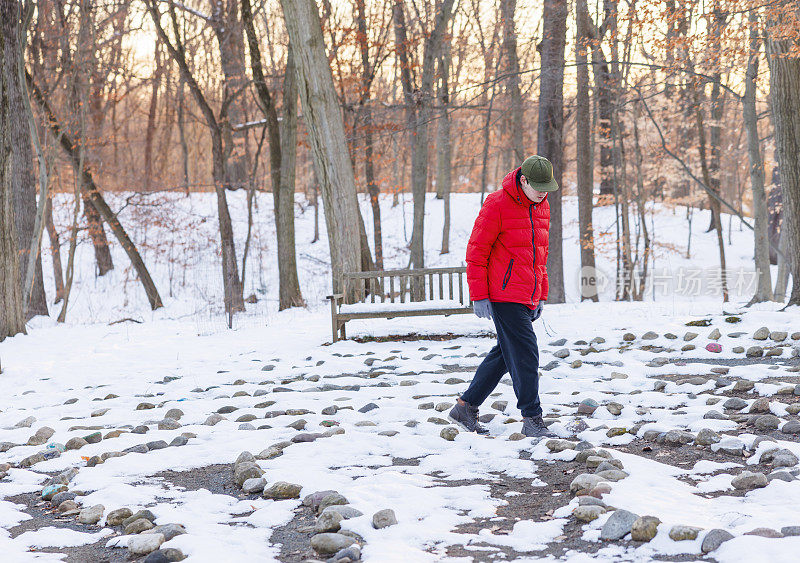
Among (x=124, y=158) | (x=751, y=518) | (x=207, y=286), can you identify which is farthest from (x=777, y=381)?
(x=124, y=158)

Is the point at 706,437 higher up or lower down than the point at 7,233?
lower down

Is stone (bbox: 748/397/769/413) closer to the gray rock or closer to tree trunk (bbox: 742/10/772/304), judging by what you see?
the gray rock

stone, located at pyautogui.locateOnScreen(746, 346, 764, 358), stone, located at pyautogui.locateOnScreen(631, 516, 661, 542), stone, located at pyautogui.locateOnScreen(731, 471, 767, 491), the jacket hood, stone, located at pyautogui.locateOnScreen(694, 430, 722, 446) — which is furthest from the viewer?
stone, located at pyautogui.locateOnScreen(746, 346, 764, 358)

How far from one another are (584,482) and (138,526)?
2130mm

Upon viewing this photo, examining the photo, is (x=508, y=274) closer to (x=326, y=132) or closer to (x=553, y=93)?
(x=326, y=132)

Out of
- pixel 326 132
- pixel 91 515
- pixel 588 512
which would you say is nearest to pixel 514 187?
pixel 588 512

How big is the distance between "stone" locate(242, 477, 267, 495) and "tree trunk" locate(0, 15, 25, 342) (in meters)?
7.27

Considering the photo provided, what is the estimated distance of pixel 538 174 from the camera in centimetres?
432

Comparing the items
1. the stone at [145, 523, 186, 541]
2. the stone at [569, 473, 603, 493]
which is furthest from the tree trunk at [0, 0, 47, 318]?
the stone at [569, 473, 603, 493]

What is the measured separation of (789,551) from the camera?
2420 mm

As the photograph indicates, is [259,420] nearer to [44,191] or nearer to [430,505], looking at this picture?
[430,505]

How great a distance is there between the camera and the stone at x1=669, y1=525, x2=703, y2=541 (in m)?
2.66

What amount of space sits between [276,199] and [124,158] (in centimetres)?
1765

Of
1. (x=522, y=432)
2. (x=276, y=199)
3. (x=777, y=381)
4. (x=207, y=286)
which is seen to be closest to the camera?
(x=522, y=432)
